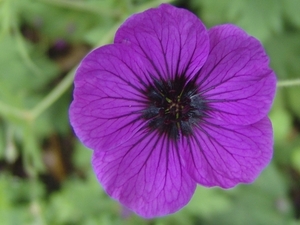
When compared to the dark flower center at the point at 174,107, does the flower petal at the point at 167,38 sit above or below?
above

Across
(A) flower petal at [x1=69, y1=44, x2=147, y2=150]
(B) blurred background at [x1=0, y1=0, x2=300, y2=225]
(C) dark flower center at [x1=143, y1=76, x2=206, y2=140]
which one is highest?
(A) flower petal at [x1=69, y1=44, x2=147, y2=150]

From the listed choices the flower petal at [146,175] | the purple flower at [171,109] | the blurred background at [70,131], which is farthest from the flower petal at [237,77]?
the blurred background at [70,131]

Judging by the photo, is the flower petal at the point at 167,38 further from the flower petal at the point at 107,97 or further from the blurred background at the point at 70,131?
the blurred background at the point at 70,131

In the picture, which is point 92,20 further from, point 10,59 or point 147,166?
point 147,166

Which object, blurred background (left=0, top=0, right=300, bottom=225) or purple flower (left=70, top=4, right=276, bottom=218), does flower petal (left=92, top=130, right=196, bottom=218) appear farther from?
blurred background (left=0, top=0, right=300, bottom=225)

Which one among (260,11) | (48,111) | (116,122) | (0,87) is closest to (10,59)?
(48,111)

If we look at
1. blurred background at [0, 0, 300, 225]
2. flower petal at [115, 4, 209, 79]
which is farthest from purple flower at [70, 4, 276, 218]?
blurred background at [0, 0, 300, 225]

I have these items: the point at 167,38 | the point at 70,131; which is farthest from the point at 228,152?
the point at 70,131
